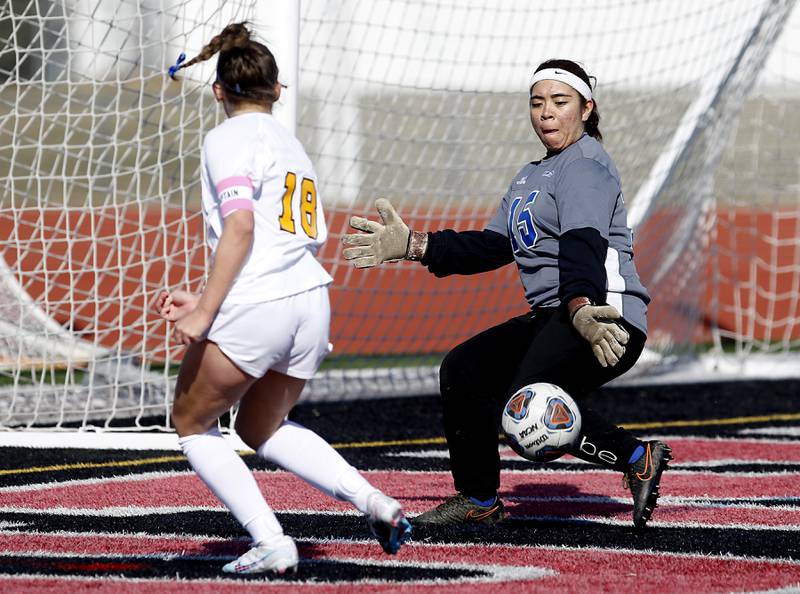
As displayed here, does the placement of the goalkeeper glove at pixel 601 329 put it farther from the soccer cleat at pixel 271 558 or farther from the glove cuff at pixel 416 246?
the soccer cleat at pixel 271 558

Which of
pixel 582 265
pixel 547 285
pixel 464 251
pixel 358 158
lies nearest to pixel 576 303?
pixel 582 265

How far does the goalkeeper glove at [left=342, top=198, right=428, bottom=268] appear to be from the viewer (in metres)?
4.46

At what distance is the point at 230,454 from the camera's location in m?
3.55

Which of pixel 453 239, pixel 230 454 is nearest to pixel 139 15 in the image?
pixel 453 239

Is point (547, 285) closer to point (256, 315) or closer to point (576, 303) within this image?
point (576, 303)

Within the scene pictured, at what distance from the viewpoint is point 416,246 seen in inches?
179

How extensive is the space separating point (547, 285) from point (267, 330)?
4.23 feet

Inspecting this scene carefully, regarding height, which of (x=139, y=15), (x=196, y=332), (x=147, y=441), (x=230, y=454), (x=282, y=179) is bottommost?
(x=147, y=441)

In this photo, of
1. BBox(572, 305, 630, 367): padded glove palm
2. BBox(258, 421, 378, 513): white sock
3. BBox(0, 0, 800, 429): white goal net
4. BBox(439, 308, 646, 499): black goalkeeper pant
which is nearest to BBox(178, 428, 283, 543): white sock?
BBox(258, 421, 378, 513): white sock

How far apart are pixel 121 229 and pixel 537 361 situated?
3.97 meters

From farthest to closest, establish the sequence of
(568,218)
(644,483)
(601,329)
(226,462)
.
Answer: (644,483)
(568,218)
(601,329)
(226,462)

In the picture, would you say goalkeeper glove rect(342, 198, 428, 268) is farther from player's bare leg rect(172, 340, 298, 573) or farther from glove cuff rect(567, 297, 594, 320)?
player's bare leg rect(172, 340, 298, 573)

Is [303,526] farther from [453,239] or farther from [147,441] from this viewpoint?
[147,441]

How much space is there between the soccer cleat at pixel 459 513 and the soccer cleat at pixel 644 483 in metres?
0.48
